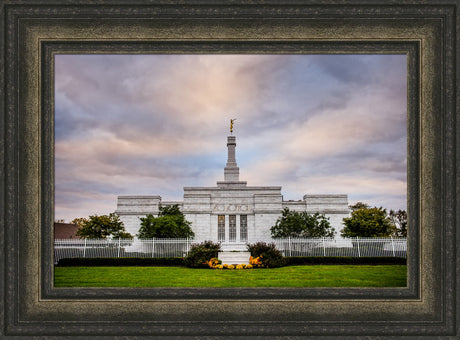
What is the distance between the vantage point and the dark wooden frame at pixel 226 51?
5.09 meters

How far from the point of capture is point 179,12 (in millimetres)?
5473

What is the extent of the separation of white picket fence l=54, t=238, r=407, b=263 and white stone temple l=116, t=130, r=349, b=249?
23.2 feet

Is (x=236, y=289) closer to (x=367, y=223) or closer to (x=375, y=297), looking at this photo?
(x=375, y=297)

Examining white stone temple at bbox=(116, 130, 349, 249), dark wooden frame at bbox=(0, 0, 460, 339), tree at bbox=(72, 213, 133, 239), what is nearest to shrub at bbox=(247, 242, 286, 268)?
dark wooden frame at bbox=(0, 0, 460, 339)

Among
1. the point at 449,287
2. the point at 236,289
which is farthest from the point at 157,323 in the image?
the point at 449,287

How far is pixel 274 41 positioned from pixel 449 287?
15.9 feet

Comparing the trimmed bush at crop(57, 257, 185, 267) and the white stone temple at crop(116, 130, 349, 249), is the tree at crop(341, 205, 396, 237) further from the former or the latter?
the trimmed bush at crop(57, 257, 185, 267)

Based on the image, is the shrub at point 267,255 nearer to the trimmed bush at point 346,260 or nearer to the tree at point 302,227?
the trimmed bush at point 346,260

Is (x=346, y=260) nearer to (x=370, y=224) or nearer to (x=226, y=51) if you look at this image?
(x=370, y=224)

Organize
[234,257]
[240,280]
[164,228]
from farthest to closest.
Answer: [164,228], [234,257], [240,280]

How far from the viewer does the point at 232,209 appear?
3195cm

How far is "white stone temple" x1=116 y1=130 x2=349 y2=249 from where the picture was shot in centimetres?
3125

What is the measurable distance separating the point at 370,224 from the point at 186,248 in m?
13.7

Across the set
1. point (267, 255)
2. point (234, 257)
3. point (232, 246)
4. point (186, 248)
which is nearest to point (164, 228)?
point (186, 248)
